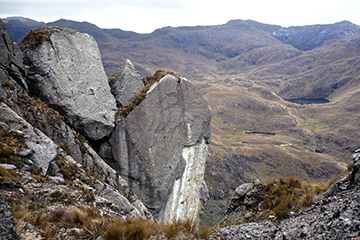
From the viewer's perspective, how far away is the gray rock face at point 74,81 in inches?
634

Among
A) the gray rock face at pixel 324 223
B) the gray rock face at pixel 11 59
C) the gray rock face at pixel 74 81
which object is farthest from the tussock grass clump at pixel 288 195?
the gray rock face at pixel 11 59

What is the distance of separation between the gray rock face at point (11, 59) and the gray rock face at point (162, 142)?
760 cm

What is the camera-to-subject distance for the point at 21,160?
382 inches

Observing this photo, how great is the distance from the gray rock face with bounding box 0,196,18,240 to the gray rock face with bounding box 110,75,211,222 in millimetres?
12131

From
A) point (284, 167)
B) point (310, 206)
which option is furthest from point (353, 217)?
point (284, 167)

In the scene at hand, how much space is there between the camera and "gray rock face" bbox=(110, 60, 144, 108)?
20.7m

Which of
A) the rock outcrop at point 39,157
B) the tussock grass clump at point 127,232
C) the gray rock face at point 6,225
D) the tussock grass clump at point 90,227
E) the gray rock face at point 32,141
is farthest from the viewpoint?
the gray rock face at point 32,141

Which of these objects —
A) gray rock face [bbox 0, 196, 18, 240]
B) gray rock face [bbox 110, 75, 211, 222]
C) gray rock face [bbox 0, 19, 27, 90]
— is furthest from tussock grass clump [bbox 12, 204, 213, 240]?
gray rock face [bbox 0, 19, 27, 90]

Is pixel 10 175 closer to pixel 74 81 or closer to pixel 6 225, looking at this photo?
pixel 6 225

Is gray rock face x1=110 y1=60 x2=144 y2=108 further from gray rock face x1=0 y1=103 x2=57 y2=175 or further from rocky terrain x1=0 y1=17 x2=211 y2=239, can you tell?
gray rock face x1=0 y1=103 x2=57 y2=175

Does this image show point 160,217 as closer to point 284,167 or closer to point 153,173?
point 153,173

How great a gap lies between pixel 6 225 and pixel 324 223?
835cm

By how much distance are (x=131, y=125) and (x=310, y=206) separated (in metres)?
14.6

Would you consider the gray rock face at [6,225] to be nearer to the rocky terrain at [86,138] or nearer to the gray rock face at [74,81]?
the rocky terrain at [86,138]
